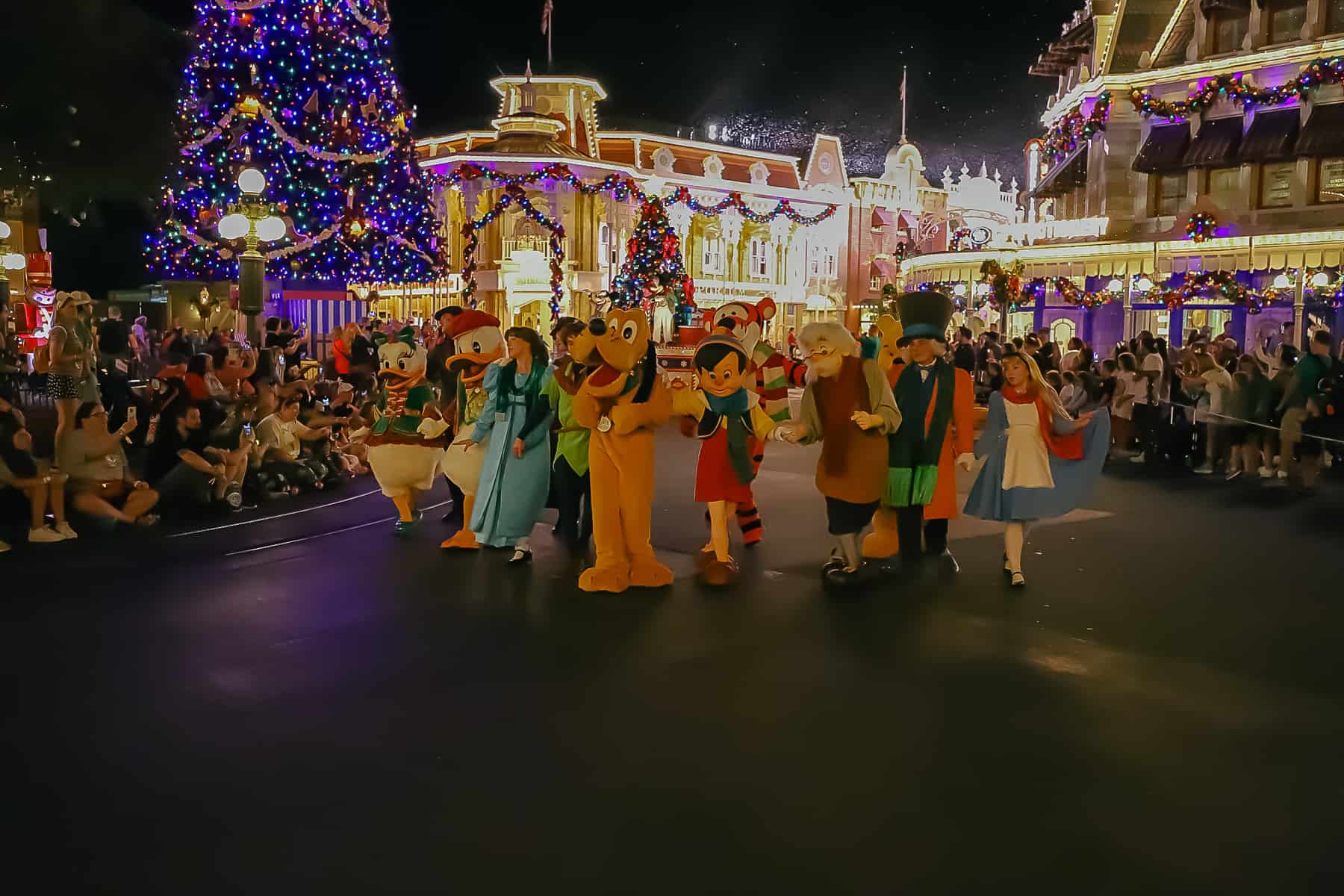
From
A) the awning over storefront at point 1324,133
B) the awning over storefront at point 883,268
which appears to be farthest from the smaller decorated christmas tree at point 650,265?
the awning over storefront at point 883,268

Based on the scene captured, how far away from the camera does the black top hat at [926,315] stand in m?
8.05

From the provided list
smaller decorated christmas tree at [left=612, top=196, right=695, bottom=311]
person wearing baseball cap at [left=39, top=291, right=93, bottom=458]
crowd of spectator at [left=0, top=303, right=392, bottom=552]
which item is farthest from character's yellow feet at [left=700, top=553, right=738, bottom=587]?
smaller decorated christmas tree at [left=612, top=196, right=695, bottom=311]

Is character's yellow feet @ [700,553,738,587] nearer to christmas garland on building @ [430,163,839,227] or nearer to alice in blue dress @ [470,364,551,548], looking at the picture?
alice in blue dress @ [470,364,551,548]

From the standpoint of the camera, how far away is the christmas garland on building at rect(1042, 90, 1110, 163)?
26781 mm

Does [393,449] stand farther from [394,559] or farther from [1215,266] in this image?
[1215,266]

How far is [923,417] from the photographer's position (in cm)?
789

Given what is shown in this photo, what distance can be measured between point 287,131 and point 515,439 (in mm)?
13030

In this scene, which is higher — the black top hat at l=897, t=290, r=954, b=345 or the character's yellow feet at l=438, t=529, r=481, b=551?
the black top hat at l=897, t=290, r=954, b=345

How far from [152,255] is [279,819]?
1746 cm

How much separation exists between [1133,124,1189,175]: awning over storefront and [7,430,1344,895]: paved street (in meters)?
21.7

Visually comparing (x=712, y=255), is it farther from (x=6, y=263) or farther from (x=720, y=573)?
(x=720, y=573)

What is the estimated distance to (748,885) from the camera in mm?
3512

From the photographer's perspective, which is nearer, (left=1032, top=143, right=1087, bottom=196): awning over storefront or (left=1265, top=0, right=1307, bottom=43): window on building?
(left=1265, top=0, right=1307, bottom=43): window on building

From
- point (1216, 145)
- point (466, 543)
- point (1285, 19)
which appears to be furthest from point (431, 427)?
point (1285, 19)
